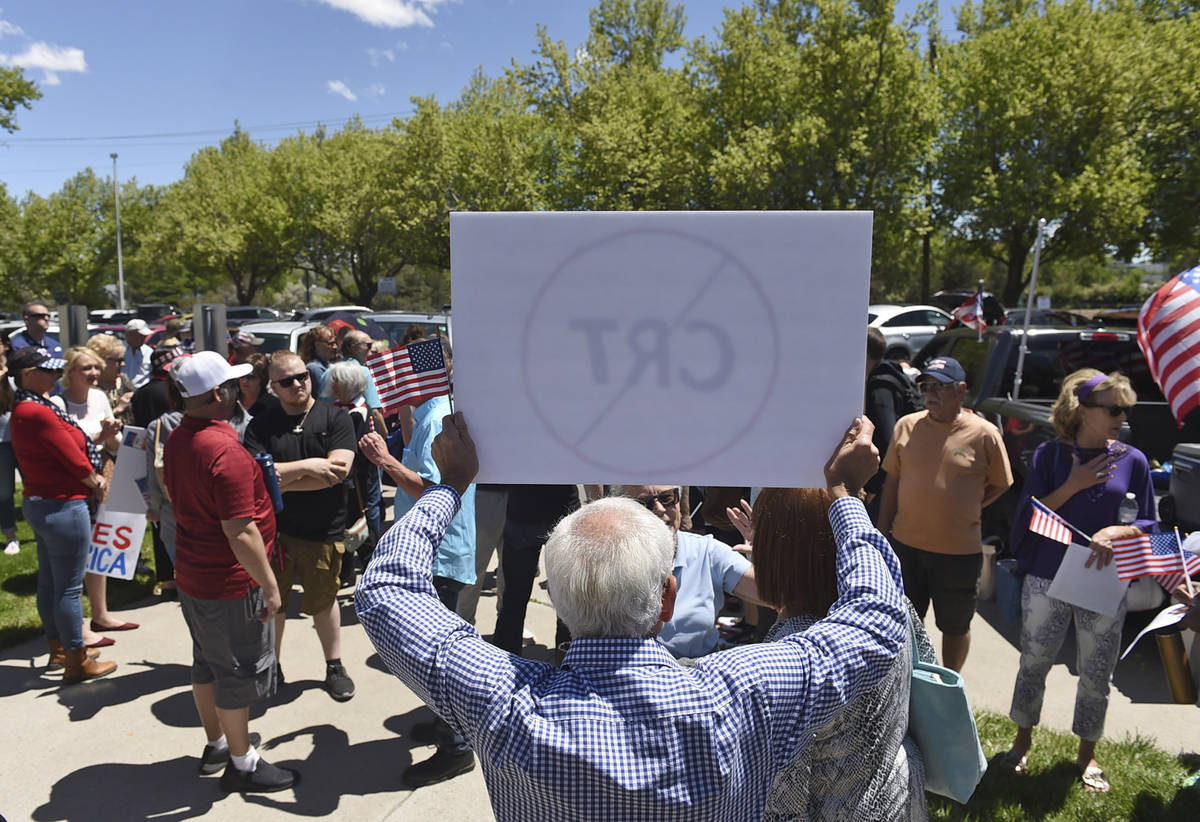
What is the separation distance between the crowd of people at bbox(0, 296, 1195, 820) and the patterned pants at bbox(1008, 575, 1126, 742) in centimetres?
1

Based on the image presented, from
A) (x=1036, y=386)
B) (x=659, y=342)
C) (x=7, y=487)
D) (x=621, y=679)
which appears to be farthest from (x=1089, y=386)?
(x=7, y=487)

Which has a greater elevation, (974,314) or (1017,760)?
(974,314)

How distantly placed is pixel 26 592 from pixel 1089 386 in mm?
6800

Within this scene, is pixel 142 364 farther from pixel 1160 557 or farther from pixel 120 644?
pixel 1160 557

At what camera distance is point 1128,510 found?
339 centimetres

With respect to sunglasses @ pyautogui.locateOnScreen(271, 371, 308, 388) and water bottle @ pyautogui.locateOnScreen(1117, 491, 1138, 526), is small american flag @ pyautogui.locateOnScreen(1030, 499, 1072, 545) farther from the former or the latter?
sunglasses @ pyautogui.locateOnScreen(271, 371, 308, 388)

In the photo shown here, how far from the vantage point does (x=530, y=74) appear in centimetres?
3019

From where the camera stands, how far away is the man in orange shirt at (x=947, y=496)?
3.80 metres

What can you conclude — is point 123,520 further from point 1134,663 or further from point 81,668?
point 1134,663

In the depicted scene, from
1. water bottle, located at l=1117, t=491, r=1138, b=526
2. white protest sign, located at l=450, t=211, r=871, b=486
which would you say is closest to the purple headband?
water bottle, located at l=1117, t=491, r=1138, b=526

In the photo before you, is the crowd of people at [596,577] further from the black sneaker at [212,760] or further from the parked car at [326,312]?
the parked car at [326,312]

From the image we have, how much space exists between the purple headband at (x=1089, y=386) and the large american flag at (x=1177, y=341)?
92 centimetres

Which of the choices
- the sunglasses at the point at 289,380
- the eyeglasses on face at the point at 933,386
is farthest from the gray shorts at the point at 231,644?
the eyeglasses on face at the point at 933,386

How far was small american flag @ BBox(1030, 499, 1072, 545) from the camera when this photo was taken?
326cm
